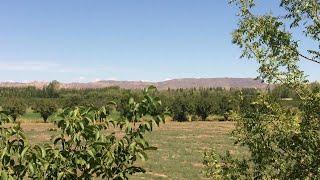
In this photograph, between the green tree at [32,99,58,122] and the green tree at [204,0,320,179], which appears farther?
the green tree at [32,99,58,122]

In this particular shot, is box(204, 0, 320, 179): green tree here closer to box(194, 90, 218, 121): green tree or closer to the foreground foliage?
the foreground foliage

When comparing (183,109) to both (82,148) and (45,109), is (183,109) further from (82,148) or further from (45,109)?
(82,148)

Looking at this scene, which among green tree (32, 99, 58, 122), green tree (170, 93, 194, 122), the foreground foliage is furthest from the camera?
green tree (170, 93, 194, 122)

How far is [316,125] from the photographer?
19.8 feet

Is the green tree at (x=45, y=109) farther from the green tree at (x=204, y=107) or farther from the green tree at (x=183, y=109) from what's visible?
the green tree at (x=204, y=107)

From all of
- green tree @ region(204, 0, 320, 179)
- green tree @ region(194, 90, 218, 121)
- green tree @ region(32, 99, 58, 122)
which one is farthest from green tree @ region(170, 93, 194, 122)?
green tree @ region(204, 0, 320, 179)

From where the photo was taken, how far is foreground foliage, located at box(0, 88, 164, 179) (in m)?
3.82

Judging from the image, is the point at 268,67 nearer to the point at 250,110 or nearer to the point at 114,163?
the point at 250,110

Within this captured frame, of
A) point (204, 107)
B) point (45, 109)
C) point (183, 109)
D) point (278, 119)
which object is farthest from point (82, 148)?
point (204, 107)

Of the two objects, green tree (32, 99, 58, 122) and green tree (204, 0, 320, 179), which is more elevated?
green tree (204, 0, 320, 179)

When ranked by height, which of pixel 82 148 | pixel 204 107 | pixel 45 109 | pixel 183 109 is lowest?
pixel 45 109

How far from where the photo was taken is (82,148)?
406 centimetres

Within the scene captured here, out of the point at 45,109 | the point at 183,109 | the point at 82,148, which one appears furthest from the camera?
the point at 183,109

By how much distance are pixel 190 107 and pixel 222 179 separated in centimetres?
10233
